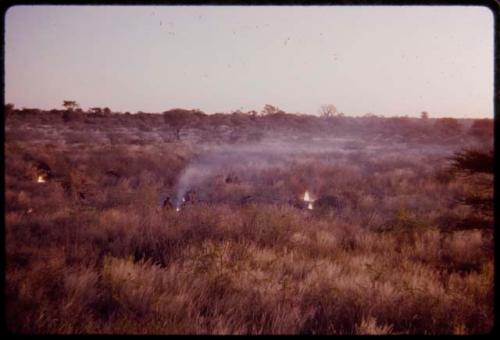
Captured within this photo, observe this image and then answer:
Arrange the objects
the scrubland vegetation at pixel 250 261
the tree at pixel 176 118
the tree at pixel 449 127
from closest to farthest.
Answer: the scrubland vegetation at pixel 250 261 < the tree at pixel 176 118 < the tree at pixel 449 127

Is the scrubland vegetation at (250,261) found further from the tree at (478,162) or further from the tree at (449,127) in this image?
the tree at (449,127)

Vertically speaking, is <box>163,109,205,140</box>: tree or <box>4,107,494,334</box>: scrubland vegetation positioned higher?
<box>163,109,205,140</box>: tree

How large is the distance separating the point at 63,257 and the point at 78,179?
711 centimetres

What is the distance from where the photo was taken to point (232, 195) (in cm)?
1085

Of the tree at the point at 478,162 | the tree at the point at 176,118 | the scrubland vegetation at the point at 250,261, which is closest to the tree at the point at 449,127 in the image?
the tree at the point at 176,118

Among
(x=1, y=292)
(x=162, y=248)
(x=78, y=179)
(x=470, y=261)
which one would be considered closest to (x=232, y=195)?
(x=78, y=179)

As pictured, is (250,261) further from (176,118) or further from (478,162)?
(176,118)

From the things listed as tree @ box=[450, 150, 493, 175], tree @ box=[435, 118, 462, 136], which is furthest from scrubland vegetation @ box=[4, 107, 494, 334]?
tree @ box=[435, 118, 462, 136]

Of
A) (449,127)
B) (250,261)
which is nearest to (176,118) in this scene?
(449,127)

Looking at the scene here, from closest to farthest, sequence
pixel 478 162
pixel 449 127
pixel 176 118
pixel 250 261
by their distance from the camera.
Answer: pixel 478 162 → pixel 250 261 → pixel 176 118 → pixel 449 127

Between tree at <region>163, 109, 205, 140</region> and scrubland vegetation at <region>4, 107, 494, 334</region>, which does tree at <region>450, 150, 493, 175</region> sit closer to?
scrubland vegetation at <region>4, 107, 494, 334</region>

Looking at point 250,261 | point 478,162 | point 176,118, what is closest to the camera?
point 478,162

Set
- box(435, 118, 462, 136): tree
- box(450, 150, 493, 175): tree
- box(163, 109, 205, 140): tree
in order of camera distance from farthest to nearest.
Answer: box(435, 118, 462, 136): tree, box(163, 109, 205, 140): tree, box(450, 150, 493, 175): tree

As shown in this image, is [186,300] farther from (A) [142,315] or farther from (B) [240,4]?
(B) [240,4]
